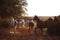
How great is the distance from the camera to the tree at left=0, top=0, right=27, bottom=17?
3.95 meters

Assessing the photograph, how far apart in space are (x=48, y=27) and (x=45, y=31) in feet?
0.29

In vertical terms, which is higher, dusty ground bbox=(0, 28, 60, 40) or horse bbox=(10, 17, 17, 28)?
horse bbox=(10, 17, 17, 28)

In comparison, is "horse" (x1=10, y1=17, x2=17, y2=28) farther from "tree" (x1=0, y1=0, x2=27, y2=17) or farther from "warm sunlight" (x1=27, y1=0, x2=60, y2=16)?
"warm sunlight" (x1=27, y1=0, x2=60, y2=16)

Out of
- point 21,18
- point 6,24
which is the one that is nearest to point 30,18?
point 21,18

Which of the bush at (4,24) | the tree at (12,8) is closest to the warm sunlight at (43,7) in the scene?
the tree at (12,8)

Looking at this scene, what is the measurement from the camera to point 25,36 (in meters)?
3.80

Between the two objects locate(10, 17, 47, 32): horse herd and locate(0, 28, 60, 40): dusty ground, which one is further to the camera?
locate(10, 17, 47, 32): horse herd

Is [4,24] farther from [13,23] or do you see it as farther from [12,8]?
[12,8]

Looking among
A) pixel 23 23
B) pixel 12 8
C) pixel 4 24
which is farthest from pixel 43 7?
pixel 4 24

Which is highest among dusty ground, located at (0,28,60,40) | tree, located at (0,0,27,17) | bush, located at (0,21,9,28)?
tree, located at (0,0,27,17)

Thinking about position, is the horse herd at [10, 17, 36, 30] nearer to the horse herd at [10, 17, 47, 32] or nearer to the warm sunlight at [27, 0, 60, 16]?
the horse herd at [10, 17, 47, 32]

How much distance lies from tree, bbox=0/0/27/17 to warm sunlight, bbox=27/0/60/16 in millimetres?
137

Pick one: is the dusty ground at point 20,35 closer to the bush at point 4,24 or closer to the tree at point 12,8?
the bush at point 4,24

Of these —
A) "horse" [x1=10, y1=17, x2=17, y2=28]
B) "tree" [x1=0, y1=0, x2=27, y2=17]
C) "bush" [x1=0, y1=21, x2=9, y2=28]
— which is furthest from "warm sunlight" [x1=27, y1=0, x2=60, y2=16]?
"bush" [x1=0, y1=21, x2=9, y2=28]
